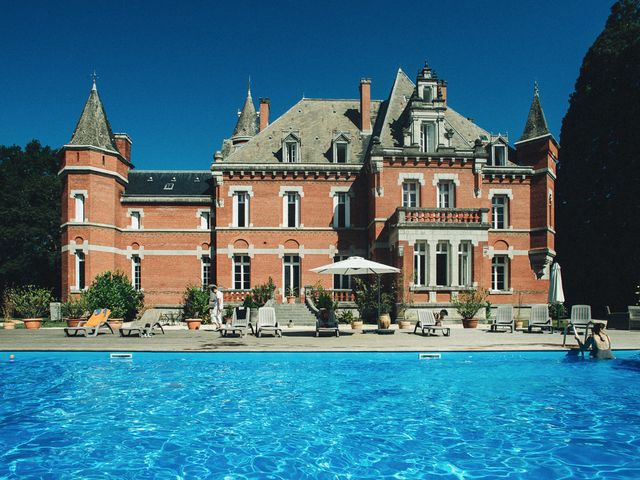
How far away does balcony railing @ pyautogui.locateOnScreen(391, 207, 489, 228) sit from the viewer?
2441 centimetres

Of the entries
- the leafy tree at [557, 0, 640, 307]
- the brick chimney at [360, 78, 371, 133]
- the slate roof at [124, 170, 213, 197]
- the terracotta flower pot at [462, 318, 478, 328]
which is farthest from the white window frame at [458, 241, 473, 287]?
the slate roof at [124, 170, 213, 197]

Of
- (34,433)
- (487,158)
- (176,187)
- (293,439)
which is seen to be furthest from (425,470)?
(176,187)

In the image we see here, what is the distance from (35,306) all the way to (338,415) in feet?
70.4

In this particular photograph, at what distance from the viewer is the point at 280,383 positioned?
1068cm

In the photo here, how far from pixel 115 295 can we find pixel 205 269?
6051mm

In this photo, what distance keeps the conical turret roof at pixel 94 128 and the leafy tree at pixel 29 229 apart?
43.5 feet

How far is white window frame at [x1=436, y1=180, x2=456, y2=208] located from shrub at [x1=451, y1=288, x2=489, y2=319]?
18.4ft

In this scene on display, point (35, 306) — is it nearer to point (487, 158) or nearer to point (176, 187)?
point (176, 187)

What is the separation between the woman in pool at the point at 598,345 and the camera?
12539 mm

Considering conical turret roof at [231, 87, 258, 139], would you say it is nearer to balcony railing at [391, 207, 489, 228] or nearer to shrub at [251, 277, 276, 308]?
shrub at [251, 277, 276, 308]

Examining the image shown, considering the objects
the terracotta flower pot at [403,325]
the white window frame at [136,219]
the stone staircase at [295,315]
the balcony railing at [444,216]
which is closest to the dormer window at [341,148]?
the balcony railing at [444,216]

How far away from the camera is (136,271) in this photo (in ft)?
98.0

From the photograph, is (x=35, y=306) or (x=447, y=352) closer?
(x=447, y=352)

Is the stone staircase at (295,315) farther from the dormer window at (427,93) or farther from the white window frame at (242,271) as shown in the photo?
the dormer window at (427,93)
